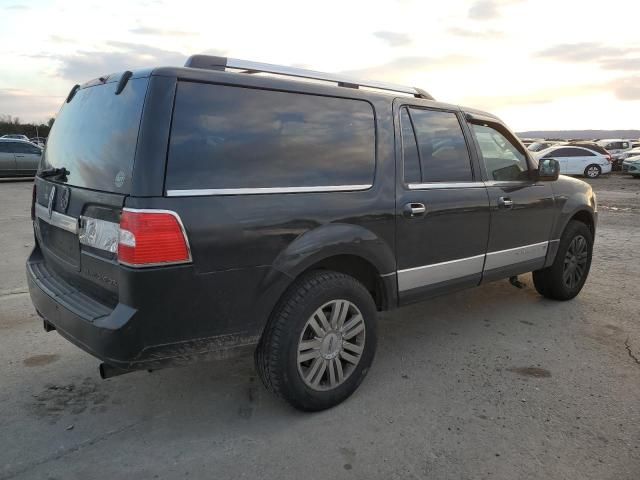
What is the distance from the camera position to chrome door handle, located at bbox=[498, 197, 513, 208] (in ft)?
13.6

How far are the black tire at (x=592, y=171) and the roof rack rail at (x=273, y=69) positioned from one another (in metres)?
23.7

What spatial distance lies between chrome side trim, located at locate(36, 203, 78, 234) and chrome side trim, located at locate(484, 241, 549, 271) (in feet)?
9.87

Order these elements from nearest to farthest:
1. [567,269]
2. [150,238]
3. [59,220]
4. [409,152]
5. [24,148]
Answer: [150,238], [59,220], [409,152], [567,269], [24,148]

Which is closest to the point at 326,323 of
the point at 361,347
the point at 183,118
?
the point at 361,347

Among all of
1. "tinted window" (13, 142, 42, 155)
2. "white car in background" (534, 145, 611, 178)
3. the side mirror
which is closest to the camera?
the side mirror

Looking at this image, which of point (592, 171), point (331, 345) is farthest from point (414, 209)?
point (592, 171)

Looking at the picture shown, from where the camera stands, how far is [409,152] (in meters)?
3.52

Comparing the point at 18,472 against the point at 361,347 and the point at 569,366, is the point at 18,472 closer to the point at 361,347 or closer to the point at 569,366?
the point at 361,347

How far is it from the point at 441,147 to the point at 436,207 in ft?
1.63

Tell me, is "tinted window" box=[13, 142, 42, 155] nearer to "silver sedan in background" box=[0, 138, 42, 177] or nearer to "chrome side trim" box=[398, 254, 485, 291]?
"silver sedan in background" box=[0, 138, 42, 177]

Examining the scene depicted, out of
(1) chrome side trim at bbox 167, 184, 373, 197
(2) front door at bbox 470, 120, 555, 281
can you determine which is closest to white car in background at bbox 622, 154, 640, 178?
(2) front door at bbox 470, 120, 555, 281

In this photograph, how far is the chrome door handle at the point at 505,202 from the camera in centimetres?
414

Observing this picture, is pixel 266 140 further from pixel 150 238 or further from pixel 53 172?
pixel 53 172

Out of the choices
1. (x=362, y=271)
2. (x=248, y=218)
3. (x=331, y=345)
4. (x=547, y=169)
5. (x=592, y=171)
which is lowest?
(x=331, y=345)
